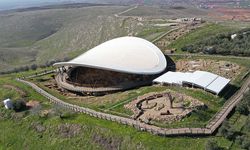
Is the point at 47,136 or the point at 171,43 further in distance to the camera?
the point at 171,43

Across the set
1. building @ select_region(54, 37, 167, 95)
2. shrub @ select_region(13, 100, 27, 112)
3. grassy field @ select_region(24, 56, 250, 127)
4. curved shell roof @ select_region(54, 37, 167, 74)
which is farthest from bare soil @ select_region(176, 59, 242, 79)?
shrub @ select_region(13, 100, 27, 112)

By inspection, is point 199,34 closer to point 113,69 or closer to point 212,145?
point 113,69

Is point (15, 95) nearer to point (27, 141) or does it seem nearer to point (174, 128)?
point (27, 141)

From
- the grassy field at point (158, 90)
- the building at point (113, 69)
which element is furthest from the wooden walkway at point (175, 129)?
the building at point (113, 69)

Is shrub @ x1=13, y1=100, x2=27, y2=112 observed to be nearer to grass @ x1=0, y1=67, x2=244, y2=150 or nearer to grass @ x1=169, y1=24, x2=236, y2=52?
grass @ x1=0, y1=67, x2=244, y2=150

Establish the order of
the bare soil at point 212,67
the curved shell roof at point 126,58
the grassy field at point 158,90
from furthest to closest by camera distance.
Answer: the bare soil at point 212,67 < the curved shell roof at point 126,58 < the grassy field at point 158,90

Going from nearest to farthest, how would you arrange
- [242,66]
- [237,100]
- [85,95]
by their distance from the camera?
[237,100] < [85,95] < [242,66]

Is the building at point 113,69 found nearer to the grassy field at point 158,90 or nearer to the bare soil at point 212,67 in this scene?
the grassy field at point 158,90

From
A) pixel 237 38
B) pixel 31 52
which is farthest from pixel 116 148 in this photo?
pixel 31 52
